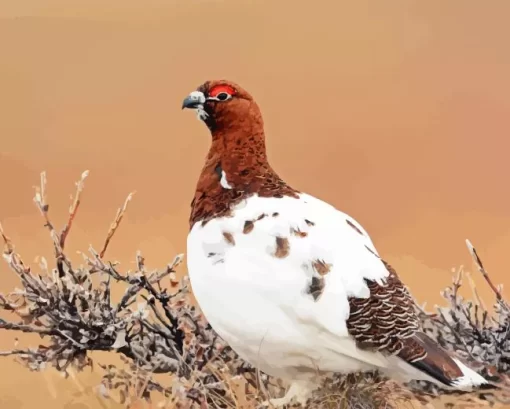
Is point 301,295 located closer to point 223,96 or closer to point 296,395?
point 296,395

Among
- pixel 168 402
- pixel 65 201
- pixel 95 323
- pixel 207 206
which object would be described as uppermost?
pixel 65 201

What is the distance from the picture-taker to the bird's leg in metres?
1.20

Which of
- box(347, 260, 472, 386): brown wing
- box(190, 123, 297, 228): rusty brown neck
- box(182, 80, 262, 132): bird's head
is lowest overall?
box(347, 260, 472, 386): brown wing

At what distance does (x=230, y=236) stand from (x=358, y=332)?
9.6 inches

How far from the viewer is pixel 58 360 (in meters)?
1.31

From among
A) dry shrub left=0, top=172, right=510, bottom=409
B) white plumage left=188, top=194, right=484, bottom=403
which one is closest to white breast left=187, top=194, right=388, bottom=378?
white plumage left=188, top=194, right=484, bottom=403

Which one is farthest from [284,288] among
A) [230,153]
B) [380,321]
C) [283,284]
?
[230,153]

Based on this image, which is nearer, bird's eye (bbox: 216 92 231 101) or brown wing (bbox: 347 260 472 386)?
brown wing (bbox: 347 260 472 386)

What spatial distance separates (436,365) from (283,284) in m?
0.25

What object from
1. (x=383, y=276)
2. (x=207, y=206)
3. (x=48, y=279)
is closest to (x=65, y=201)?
(x=48, y=279)

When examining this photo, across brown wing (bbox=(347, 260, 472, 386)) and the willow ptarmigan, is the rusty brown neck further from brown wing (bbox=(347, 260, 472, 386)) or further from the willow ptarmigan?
brown wing (bbox=(347, 260, 472, 386))

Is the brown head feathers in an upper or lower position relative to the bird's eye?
lower

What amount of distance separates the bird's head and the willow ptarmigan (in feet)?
0.41

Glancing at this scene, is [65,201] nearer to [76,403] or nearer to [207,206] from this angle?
[76,403]
